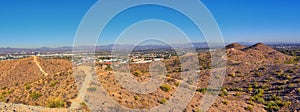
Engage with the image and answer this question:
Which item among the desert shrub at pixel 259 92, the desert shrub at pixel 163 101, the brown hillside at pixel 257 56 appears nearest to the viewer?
the desert shrub at pixel 163 101

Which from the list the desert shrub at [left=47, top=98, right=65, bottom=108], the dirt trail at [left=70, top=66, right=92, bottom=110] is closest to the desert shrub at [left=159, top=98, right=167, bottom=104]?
the dirt trail at [left=70, top=66, right=92, bottom=110]

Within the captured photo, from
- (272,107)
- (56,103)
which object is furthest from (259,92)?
(56,103)

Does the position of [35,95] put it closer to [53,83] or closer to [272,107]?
[53,83]

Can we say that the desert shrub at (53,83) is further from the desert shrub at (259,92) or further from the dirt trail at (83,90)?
the desert shrub at (259,92)

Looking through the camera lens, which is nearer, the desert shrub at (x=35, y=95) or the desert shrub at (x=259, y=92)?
the desert shrub at (x=35, y=95)

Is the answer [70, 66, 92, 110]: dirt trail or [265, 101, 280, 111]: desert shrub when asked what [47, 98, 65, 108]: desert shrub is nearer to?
[70, 66, 92, 110]: dirt trail

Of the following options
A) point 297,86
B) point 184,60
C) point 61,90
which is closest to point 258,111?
point 297,86

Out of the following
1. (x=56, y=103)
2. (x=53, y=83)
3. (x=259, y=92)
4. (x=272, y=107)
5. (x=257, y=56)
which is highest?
(x=53, y=83)

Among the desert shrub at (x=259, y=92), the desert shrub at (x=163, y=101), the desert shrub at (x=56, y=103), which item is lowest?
the desert shrub at (x=259, y=92)

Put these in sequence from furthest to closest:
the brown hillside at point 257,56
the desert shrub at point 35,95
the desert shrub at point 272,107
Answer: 1. the brown hillside at point 257,56
2. the desert shrub at point 272,107
3. the desert shrub at point 35,95

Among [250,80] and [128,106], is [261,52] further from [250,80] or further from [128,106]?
[128,106]

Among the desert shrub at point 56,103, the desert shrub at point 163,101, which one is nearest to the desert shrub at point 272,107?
the desert shrub at point 163,101
